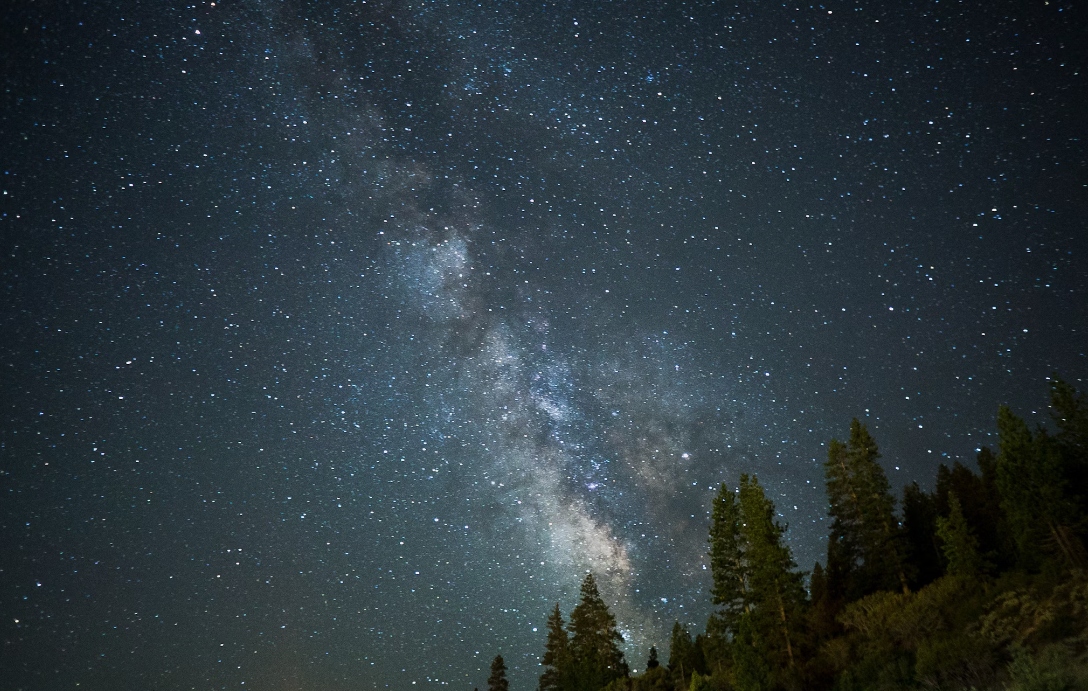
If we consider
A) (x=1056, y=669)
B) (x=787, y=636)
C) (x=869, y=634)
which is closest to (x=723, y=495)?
(x=787, y=636)

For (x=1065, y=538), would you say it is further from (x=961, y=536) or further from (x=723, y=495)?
(x=723, y=495)

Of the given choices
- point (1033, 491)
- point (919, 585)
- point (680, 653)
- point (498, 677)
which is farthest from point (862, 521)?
point (498, 677)

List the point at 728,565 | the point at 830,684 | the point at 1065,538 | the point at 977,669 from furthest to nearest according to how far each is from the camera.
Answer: the point at 728,565 < the point at 1065,538 < the point at 830,684 < the point at 977,669

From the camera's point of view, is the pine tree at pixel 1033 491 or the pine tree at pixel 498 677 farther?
the pine tree at pixel 498 677

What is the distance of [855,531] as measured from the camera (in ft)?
110

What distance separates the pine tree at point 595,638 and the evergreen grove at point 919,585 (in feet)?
5.19

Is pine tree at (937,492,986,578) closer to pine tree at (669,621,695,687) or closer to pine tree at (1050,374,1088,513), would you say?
pine tree at (1050,374,1088,513)

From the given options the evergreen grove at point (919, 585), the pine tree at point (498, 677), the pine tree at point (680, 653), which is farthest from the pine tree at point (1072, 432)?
the pine tree at point (498, 677)

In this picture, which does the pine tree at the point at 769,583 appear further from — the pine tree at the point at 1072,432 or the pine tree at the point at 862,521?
the pine tree at the point at 1072,432

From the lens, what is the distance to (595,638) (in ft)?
153

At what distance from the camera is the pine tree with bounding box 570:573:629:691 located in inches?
1779

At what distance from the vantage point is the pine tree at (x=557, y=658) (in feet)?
148

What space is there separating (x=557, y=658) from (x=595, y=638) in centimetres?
379

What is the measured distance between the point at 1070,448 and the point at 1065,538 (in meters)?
8.77
